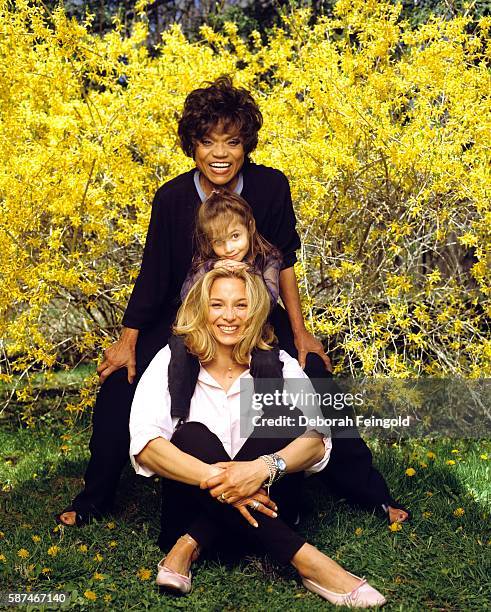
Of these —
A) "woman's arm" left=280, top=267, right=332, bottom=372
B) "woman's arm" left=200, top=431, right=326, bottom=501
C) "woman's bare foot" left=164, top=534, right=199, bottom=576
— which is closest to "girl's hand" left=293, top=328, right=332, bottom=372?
"woman's arm" left=280, top=267, right=332, bottom=372

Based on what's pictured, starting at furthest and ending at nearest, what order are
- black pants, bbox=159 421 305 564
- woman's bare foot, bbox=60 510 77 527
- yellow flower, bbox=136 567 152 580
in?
woman's bare foot, bbox=60 510 77 527 < yellow flower, bbox=136 567 152 580 < black pants, bbox=159 421 305 564

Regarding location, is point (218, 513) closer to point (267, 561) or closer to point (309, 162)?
point (267, 561)

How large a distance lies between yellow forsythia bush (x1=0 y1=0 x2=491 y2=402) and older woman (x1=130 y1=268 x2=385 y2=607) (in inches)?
38.5

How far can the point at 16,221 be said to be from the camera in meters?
3.90

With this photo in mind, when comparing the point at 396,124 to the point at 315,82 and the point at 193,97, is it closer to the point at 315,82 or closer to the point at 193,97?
the point at 315,82

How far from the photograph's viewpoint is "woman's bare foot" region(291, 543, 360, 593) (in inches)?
107

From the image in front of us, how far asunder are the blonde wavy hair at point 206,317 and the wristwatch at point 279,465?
363 mm

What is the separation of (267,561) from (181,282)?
40.4 inches

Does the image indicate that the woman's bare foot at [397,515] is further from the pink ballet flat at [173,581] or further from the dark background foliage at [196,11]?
the dark background foliage at [196,11]

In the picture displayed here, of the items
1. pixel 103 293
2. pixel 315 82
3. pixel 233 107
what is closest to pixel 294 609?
pixel 233 107

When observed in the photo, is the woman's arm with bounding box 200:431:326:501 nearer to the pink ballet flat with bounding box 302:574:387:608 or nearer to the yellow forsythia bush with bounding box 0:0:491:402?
the pink ballet flat with bounding box 302:574:387:608

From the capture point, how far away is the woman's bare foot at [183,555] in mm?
2820

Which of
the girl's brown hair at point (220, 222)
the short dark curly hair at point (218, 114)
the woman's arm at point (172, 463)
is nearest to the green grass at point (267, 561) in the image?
the woman's arm at point (172, 463)

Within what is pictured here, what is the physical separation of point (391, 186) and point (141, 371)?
5.59 feet
